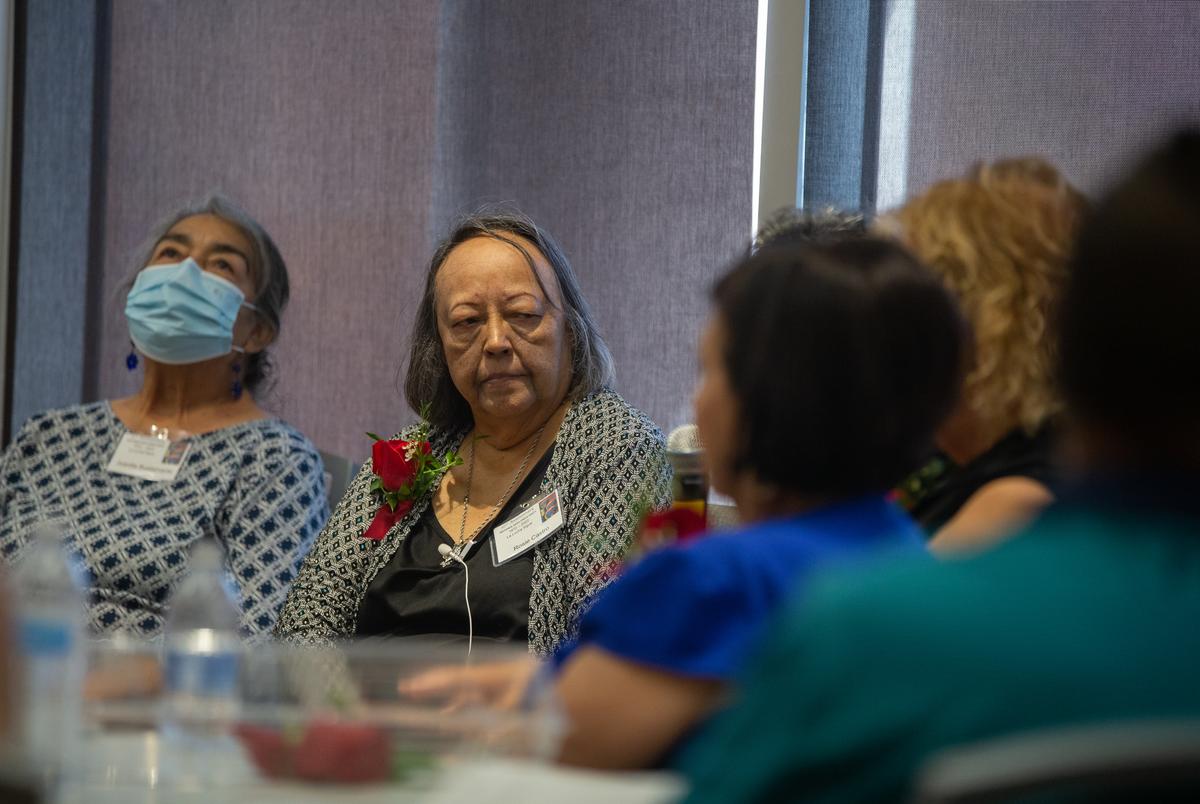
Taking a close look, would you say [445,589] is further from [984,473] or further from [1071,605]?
[1071,605]

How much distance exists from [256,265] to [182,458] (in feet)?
2.04

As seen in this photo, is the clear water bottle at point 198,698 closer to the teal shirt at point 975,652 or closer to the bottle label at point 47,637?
the bottle label at point 47,637

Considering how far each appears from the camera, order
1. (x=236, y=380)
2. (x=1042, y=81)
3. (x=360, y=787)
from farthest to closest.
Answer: (x=236, y=380), (x=1042, y=81), (x=360, y=787)

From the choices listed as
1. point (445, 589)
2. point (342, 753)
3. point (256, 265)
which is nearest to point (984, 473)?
point (342, 753)

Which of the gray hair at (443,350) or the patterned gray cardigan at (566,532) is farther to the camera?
the gray hair at (443,350)

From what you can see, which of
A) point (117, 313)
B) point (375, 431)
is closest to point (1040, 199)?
point (375, 431)

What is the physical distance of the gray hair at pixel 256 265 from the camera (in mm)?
3852

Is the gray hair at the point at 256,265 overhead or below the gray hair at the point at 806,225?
below

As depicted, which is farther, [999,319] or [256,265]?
[256,265]

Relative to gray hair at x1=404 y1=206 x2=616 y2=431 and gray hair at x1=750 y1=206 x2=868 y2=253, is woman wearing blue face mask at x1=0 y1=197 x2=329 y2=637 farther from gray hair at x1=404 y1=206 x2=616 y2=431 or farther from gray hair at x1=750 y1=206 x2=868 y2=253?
gray hair at x1=750 y1=206 x2=868 y2=253

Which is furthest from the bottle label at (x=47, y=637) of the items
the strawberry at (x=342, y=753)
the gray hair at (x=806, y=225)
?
the gray hair at (x=806, y=225)

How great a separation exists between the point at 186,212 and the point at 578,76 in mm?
1263

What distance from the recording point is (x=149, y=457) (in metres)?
3.58

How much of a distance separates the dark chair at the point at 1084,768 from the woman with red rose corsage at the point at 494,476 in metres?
2.05
